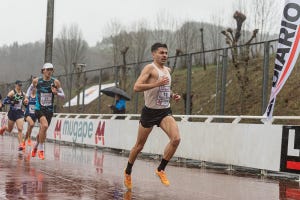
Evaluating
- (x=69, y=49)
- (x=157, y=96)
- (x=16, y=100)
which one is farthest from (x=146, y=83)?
(x=69, y=49)

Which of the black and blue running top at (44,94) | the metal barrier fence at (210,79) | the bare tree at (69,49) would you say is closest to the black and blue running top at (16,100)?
the black and blue running top at (44,94)

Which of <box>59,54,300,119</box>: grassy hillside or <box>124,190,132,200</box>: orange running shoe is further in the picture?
<box>59,54,300,119</box>: grassy hillside

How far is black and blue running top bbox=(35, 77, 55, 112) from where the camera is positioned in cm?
1267

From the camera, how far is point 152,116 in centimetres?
815

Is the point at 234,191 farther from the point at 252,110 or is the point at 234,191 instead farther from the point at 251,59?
the point at 252,110

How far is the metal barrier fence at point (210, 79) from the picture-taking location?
1672 centimetres

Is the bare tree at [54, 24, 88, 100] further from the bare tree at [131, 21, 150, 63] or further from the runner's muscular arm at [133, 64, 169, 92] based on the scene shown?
the runner's muscular arm at [133, 64, 169, 92]

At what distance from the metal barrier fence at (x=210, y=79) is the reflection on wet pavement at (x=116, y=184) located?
14.5 ft

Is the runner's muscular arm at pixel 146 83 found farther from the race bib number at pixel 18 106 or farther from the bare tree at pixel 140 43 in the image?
the bare tree at pixel 140 43

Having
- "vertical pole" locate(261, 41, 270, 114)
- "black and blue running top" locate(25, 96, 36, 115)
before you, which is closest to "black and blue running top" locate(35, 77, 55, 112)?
"black and blue running top" locate(25, 96, 36, 115)

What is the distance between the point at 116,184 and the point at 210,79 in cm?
2460

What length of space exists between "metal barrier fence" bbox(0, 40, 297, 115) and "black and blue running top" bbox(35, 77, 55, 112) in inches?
215

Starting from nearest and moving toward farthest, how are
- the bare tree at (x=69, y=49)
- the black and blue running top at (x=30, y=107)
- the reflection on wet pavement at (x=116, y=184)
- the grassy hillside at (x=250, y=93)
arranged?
the reflection on wet pavement at (x=116, y=184) < the black and blue running top at (x=30, y=107) < the grassy hillside at (x=250, y=93) < the bare tree at (x=69, y=49)

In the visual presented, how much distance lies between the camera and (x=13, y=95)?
672 inches
